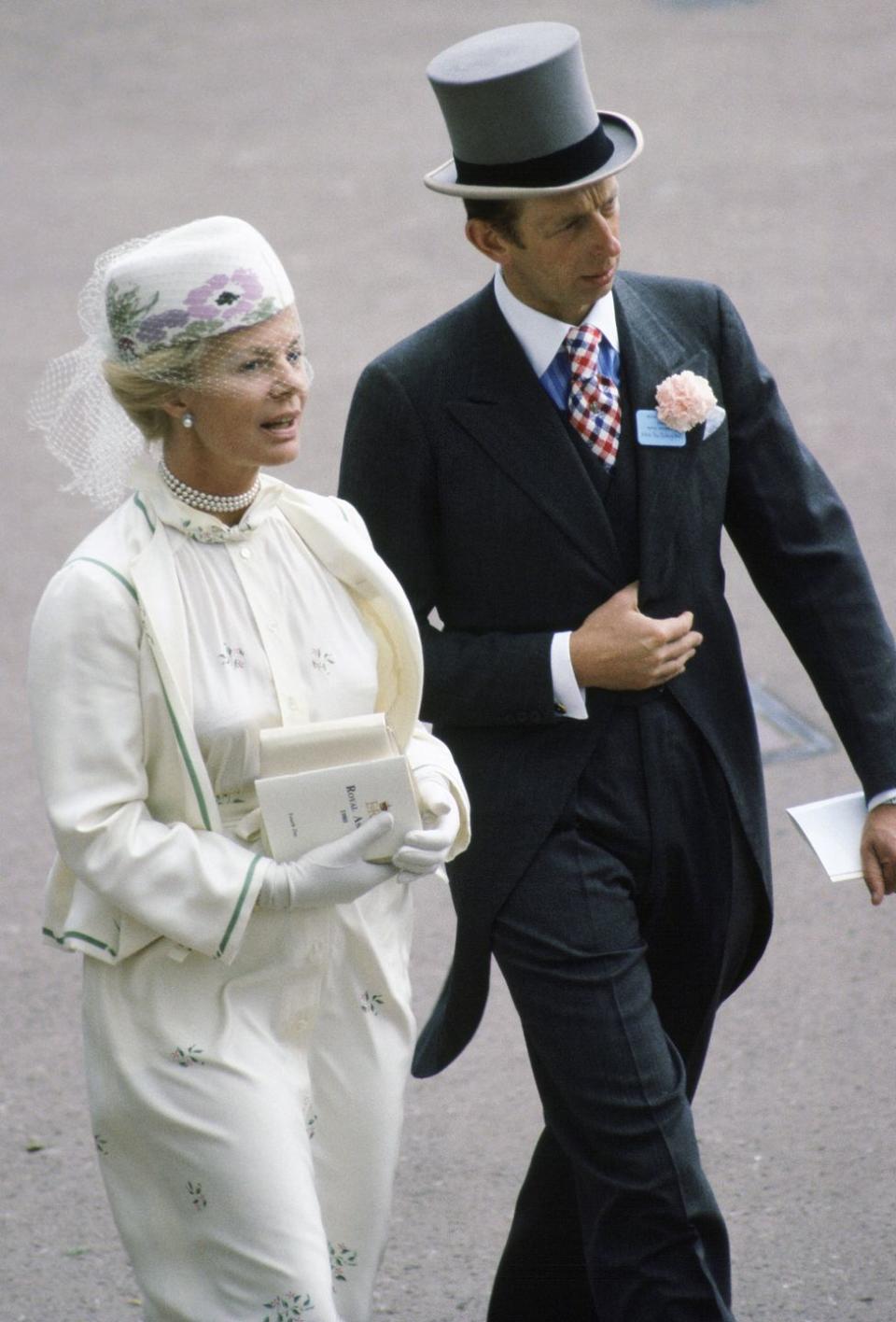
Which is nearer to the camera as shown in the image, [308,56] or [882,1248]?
[882,1248]

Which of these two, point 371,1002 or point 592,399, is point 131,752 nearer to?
point 371,1002

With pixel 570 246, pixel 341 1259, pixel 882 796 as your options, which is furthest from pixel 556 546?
pixel 341 1259

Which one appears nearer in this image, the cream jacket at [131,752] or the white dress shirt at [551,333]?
the cream jacket at [131,752]

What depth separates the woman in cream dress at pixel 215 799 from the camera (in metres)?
3.07

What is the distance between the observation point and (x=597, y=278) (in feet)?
11.4

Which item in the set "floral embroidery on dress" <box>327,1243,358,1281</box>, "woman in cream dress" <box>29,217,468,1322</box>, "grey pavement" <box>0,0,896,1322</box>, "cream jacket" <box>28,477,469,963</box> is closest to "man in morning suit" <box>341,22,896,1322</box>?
"woman in cream dress" <box>29,217,468,1322</box>

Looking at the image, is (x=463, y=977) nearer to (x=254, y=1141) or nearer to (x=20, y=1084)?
(x=254, y=1141)

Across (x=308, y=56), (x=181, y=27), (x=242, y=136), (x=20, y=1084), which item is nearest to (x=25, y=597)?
(x=20, y=1084)

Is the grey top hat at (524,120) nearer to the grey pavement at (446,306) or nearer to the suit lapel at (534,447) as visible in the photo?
the suit lapel at (534,447)

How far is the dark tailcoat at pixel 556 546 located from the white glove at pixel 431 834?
1.00ft

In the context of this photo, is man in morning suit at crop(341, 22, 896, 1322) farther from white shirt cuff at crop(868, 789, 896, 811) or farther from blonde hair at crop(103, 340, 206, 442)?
blonde hair at crop(103, 340, 206, 442)

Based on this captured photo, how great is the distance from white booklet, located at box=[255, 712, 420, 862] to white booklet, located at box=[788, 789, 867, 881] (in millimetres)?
894

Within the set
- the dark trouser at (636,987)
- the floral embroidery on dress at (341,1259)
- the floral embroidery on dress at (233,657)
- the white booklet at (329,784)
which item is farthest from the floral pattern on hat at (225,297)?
the floral embroidery on dress at (341,1259)

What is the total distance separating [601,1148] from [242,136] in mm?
9649
